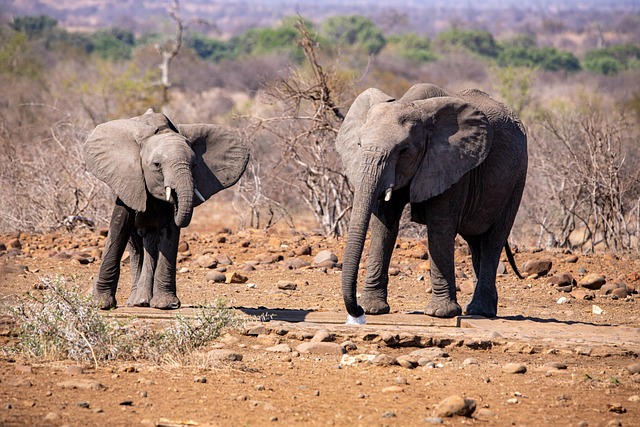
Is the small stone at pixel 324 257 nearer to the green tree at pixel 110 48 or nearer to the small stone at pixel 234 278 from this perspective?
the small stone at pixel 234 278

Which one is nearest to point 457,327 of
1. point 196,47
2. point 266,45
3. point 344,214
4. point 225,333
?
point 225,333

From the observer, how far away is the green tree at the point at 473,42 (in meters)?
67.2

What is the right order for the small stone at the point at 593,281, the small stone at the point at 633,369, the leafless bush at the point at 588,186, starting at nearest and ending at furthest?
1. the small stone at the point at 633,369
2. the small stone at the point at 593,281
3. the leafless bush at the point at 588,186

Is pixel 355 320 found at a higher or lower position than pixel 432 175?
lower

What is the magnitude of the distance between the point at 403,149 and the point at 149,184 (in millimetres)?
1976

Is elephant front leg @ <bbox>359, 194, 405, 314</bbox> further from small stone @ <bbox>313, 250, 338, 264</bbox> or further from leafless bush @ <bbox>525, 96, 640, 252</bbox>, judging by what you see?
leafless bush @ <bbox>525, 96, 640, 252</bbox>

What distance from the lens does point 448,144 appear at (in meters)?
9.16

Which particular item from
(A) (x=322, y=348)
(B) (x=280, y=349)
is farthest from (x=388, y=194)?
(B) (x=280, y=349)

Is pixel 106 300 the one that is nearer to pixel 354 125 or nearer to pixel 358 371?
pixel 354 125

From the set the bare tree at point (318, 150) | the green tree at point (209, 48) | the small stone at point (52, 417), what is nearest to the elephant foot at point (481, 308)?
the small stone at point (52, 417)

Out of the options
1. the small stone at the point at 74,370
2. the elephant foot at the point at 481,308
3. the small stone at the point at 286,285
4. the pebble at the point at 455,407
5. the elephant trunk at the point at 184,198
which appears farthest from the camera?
the small stone at the point at 286,285

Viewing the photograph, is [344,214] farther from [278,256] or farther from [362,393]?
[362,393]

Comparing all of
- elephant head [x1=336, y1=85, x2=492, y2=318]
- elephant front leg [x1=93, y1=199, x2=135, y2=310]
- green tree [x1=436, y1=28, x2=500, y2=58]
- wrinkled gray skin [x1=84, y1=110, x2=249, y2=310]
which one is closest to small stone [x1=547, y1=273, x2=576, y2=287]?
elephant head [x1=336, y1=85, x2=492, y2=318]

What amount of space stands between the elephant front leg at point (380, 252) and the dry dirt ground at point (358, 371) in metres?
0.21
